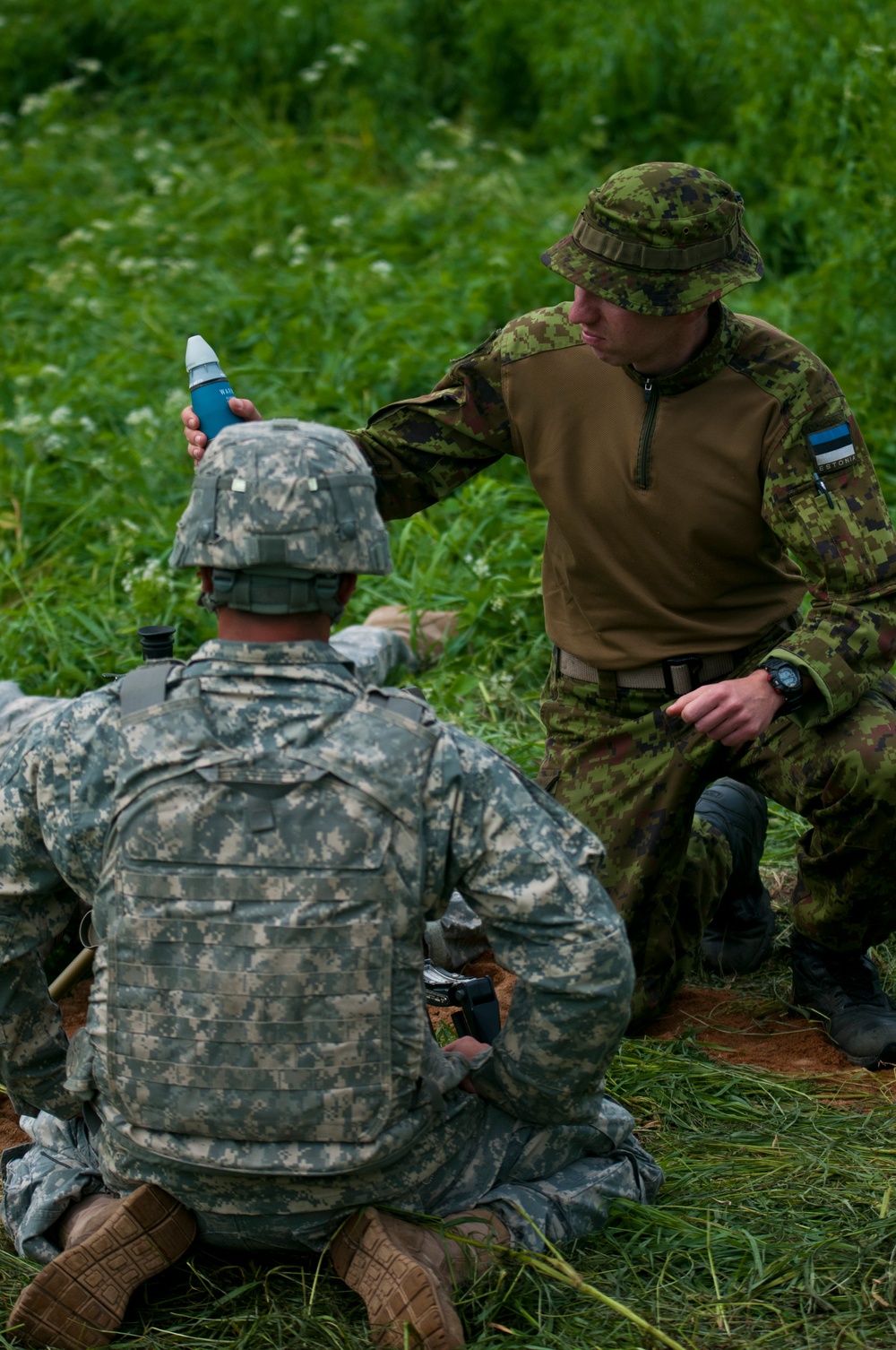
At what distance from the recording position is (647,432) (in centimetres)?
350

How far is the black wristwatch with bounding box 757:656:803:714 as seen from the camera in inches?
124

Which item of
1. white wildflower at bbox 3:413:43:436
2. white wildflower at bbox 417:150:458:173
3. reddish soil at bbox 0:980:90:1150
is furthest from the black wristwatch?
white wildflower at bbox 417:150:458:173

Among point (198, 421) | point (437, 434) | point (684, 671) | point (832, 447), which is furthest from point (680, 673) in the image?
point (198, 421)

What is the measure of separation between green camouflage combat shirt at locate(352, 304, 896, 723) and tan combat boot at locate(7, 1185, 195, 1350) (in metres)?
1.64

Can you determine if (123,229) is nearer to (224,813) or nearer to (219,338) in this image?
(219,338)

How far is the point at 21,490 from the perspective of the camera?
6.00m

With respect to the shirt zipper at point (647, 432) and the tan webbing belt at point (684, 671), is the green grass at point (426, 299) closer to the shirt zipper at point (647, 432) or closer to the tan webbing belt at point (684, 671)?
the tan webbing belt at point (684, 671)

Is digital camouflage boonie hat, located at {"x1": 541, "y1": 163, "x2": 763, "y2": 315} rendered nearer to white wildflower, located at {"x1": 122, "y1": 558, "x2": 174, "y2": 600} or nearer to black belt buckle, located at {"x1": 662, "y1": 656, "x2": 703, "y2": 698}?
black belt buckle, located at {"x1": 662, "y1": 656, "x2": 703, "y2": 698}

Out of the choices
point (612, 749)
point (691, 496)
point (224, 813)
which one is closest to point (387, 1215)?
point (224, 813)

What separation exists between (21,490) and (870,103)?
3.79 metres

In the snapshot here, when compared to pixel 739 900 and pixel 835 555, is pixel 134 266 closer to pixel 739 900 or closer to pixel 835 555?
pixel 739 900

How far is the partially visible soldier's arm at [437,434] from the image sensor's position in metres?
3.62

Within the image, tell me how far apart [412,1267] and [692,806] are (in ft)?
5.28

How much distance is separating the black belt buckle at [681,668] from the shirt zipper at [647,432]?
Result: 1.36 ft
